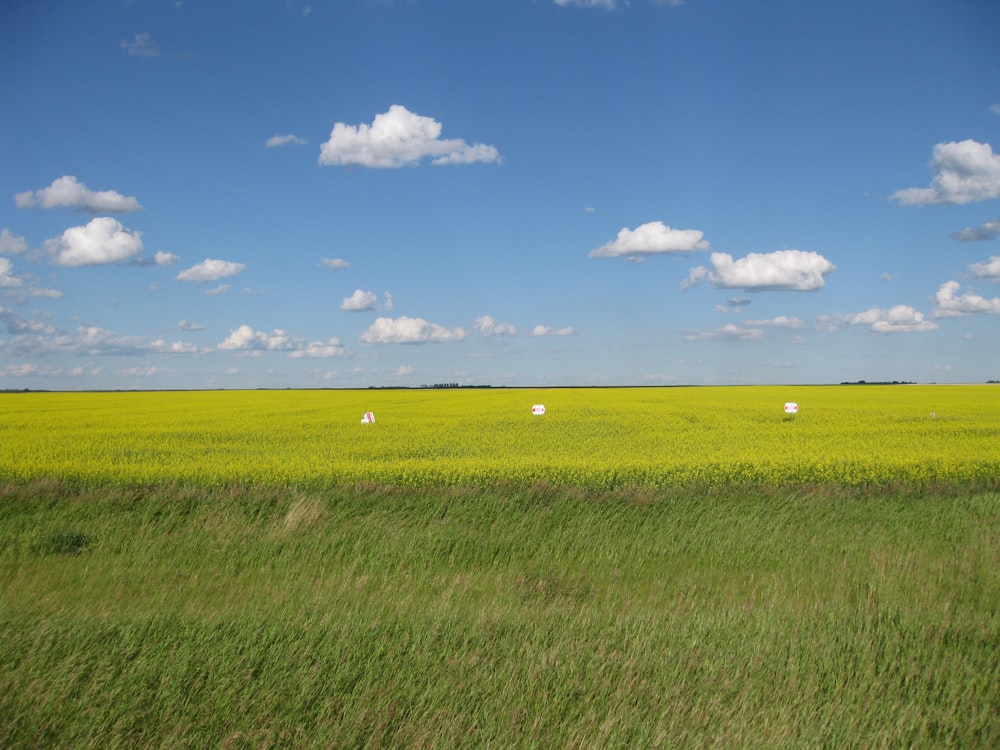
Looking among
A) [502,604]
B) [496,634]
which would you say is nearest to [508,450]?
[502,604]

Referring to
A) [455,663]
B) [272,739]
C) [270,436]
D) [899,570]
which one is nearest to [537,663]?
[455,663]

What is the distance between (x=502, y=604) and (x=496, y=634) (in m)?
1.45

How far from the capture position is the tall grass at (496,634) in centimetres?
452

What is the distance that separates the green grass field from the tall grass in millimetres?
28

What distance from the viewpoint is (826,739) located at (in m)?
4.46

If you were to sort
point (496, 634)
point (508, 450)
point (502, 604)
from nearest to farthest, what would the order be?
point (496, 634) → point (502, 604) → point (508, 450)

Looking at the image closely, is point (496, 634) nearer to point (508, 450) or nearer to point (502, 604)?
point (502, 604)

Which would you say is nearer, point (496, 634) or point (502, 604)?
point (496, 634)

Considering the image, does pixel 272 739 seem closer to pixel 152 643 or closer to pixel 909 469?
pixel 152 643

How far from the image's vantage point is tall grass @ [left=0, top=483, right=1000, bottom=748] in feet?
14.8

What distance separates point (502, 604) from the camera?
7164 mm

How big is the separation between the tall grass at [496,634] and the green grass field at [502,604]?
28 millimetres

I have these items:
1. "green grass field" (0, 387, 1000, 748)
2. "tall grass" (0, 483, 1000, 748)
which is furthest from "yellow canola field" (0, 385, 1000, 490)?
"tall grass" (0, 483, 1000, 748)

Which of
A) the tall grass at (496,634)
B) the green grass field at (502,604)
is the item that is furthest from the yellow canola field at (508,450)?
the tall grass at (496,634)
